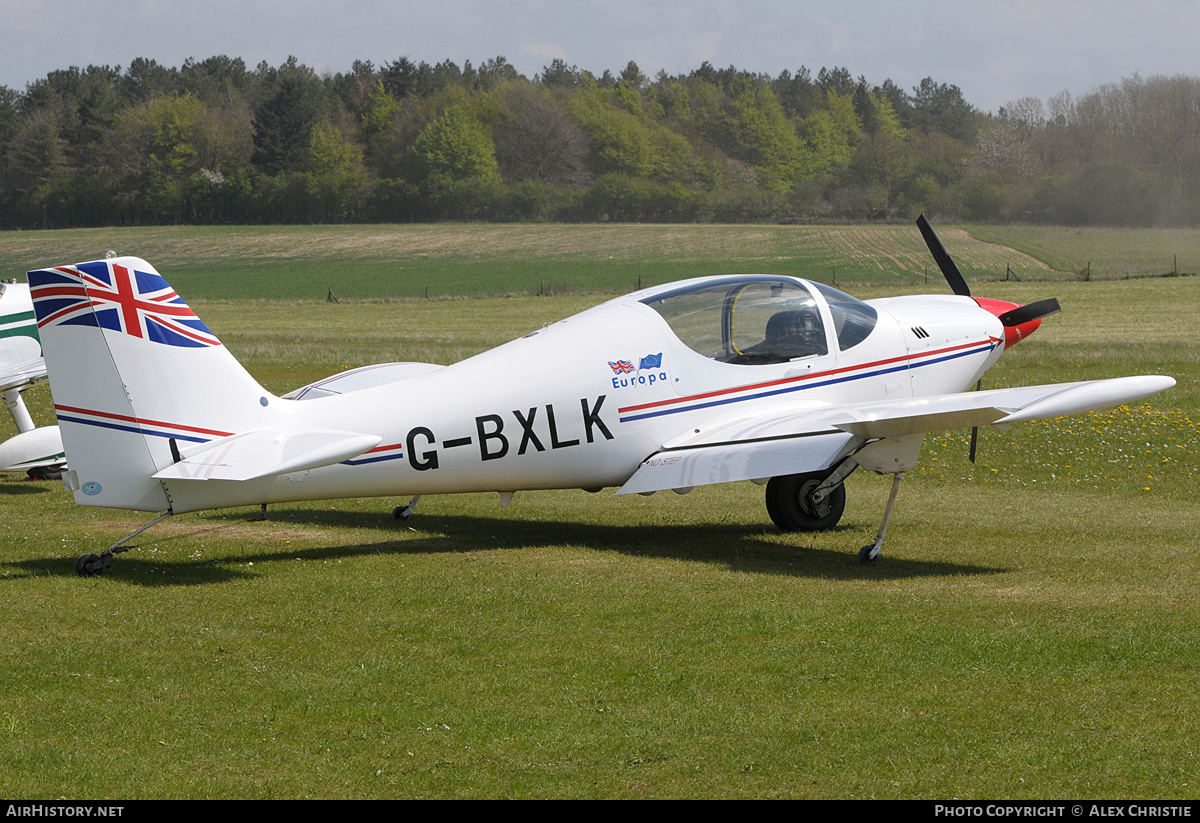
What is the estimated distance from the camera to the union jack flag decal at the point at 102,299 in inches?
320

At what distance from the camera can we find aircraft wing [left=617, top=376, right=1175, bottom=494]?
27.7 feet

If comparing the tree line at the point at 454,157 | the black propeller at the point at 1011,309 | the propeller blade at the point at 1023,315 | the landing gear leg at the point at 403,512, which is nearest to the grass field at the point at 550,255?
the tree line at the point at 454,157

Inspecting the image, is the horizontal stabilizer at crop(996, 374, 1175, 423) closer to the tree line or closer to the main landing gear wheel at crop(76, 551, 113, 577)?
the main landing gear wheel at crop(76, 551, 113, 577)

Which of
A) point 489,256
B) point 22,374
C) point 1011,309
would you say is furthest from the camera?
point 489,256

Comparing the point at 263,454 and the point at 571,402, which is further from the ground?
the point at 263,454

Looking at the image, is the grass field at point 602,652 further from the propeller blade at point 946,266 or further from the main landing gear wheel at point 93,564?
the propeller blade at point 946,266

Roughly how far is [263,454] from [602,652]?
303 centimetres

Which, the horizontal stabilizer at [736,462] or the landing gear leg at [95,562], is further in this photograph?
the horizontal stabilizer at [736,462]

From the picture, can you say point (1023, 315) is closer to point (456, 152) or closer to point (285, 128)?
point (456, 152)

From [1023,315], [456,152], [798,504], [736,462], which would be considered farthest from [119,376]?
[456,152]

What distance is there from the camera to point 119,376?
8234 mm

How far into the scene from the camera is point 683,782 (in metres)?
4.79

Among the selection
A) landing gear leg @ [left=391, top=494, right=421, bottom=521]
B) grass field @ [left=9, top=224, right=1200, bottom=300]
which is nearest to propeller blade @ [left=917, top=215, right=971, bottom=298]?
landing gear leg @ [left=391, top=494, right=421, bottom=521]

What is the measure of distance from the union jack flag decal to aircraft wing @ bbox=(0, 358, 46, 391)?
6.37m
